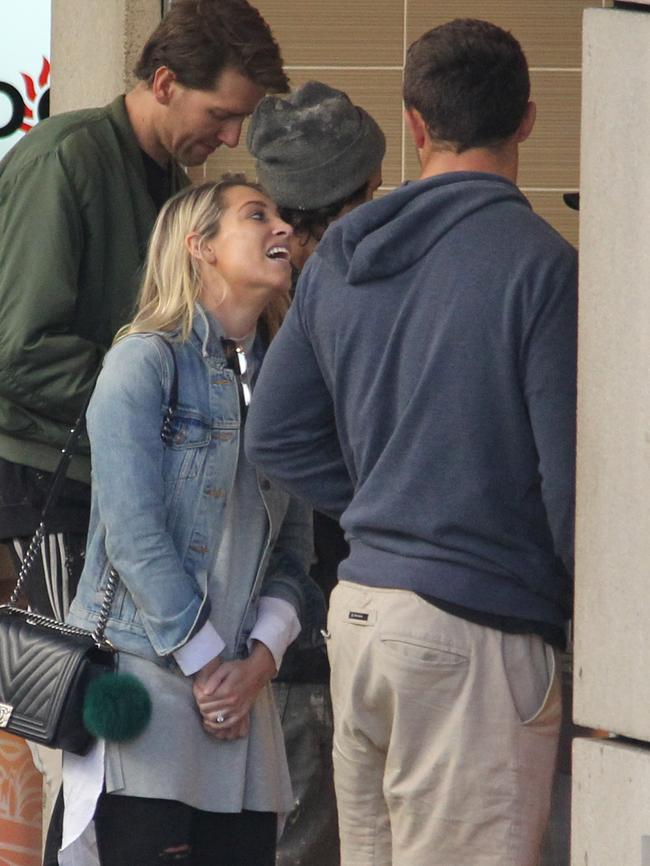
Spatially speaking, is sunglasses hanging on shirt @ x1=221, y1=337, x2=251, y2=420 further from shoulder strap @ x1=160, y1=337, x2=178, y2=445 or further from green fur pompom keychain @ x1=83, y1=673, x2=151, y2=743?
green fur pompom keychain @ x1=83, y1=673, x2=151, y2=743

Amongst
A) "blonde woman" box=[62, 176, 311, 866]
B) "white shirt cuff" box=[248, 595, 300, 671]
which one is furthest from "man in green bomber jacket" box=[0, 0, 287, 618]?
"white shirt cuff" box=[248, 595, 300, 671]

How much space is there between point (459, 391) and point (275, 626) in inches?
29.4

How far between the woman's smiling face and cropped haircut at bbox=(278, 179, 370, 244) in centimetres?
30

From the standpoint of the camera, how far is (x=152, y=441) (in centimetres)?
274

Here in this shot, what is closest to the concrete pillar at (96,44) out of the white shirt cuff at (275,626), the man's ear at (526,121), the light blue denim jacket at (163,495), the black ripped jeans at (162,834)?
the light blue denim jacket at (163,495)

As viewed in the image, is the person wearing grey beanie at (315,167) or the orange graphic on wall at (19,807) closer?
the person wearing grey beanie at (315,167)

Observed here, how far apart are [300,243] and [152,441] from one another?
0.74 metres

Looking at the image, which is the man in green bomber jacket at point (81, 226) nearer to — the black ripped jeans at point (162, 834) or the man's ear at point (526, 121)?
the black ripped jeans at point (162, 834)

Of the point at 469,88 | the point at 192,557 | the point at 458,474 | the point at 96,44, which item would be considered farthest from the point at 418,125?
the point at 96,44

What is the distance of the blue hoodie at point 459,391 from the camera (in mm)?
2283

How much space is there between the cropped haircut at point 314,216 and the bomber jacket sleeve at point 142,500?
629 millimetres

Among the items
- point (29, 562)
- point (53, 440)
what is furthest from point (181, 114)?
point (29, 562)

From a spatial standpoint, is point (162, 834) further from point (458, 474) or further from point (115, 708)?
point (458, 474)

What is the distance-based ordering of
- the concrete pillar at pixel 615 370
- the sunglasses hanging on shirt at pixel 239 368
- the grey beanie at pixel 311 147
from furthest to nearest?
the grey beanie at pixel 311 147
the sunglasses hanging on shirt at pixel 239 368
the concrete pillar at pixel 615 370
